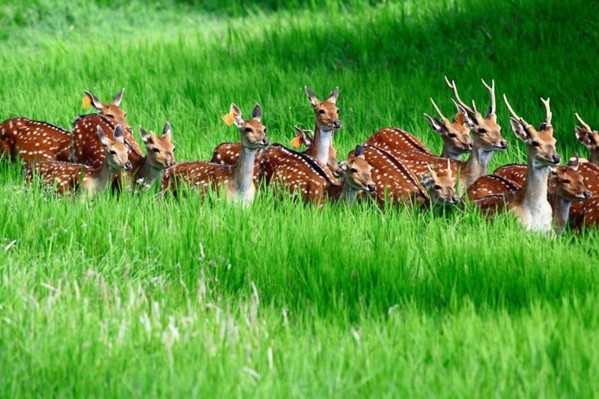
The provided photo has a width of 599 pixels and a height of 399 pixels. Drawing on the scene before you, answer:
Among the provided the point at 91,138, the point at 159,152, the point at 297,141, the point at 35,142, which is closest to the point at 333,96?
the point at 297,141

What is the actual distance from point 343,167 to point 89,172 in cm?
177

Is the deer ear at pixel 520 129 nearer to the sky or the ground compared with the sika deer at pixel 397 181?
nearer to the sky

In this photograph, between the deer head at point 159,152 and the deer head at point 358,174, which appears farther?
the deer head at point 159,152

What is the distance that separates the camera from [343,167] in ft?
22.2

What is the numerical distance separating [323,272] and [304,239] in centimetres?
43

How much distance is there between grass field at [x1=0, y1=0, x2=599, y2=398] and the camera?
3955 mm

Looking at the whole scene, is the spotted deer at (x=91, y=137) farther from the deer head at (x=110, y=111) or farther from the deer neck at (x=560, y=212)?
the deer neck at (x=560, y=212)

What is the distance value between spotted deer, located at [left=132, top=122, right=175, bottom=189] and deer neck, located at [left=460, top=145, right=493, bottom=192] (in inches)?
81.9

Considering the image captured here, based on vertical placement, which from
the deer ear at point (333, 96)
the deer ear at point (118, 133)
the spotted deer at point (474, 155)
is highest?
the deer ear at point (333, 96)

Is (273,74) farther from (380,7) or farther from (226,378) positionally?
(226,378)

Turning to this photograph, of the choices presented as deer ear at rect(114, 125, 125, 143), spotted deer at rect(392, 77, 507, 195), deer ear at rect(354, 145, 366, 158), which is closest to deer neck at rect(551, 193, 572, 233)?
spotted deer at rect(392, 77, 507, 195)

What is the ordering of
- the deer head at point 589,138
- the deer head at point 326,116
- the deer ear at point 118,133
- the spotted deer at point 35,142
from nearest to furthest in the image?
the deer ear at point 118,133
the deer head at point 589,138
the deer head at point 326,116
the spotted deer at point 35,142

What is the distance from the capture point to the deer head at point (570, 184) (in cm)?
640

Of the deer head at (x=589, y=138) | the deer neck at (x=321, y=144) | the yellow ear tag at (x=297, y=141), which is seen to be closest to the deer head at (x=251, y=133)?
the deer neck at (x=321, y=144)
